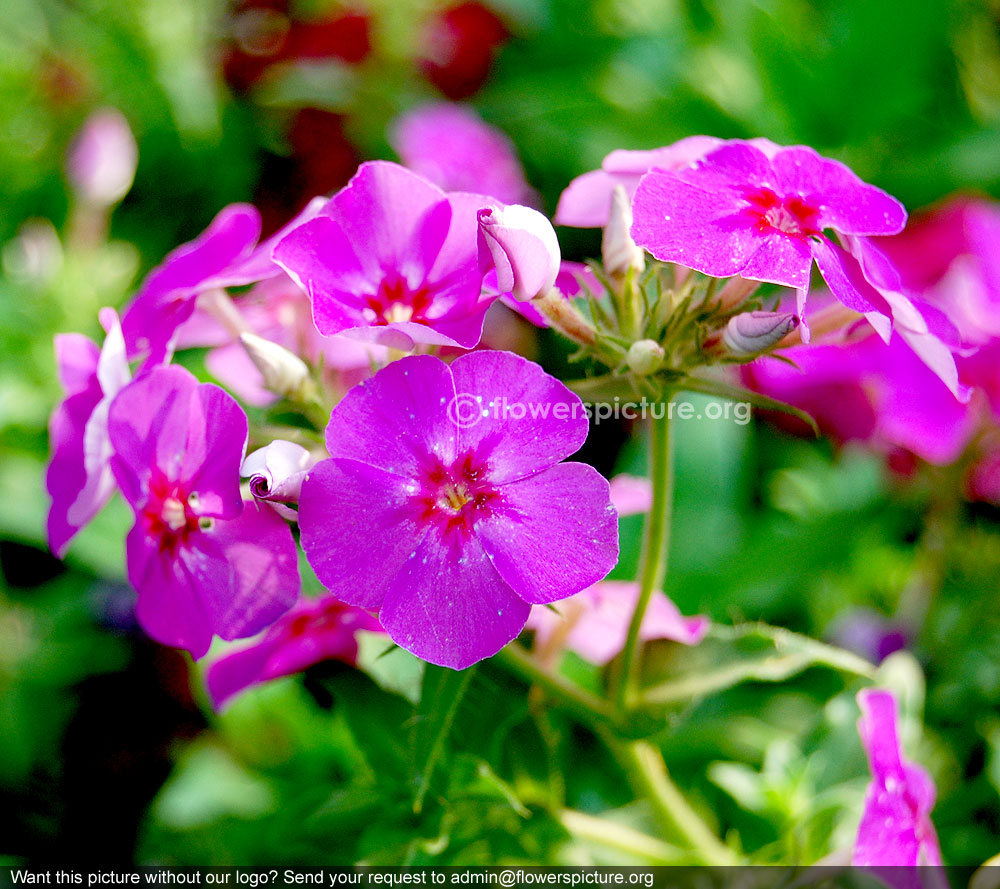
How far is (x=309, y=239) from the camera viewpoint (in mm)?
903

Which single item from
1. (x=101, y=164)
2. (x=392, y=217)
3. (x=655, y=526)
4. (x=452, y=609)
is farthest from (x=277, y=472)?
(x=101, y=164)

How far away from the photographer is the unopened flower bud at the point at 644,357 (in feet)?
2.83

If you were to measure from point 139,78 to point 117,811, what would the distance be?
2.01 meters

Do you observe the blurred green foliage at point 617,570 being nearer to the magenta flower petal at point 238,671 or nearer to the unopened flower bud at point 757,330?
the magenta flower petal at point 238,671

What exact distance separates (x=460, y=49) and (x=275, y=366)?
7.05ft

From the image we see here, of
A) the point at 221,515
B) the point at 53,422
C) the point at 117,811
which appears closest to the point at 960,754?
the point at 221,515

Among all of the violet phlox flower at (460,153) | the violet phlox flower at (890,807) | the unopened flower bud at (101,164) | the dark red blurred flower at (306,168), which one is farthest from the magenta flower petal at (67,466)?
the dark red blurred flower at (306,168)

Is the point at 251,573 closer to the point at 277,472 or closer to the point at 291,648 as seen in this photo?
the point at 277,472

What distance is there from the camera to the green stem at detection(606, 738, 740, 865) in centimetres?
115

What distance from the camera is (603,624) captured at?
1.17 meters

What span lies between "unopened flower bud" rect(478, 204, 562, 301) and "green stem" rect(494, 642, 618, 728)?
41 centimetres

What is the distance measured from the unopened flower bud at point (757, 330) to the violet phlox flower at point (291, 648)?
51 cm

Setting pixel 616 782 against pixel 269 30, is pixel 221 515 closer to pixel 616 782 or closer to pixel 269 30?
pixel 616 782

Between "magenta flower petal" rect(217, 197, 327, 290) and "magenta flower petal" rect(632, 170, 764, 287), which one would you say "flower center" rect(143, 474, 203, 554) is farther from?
"magenta flower petal" rect(632, 170, 764, 287)
